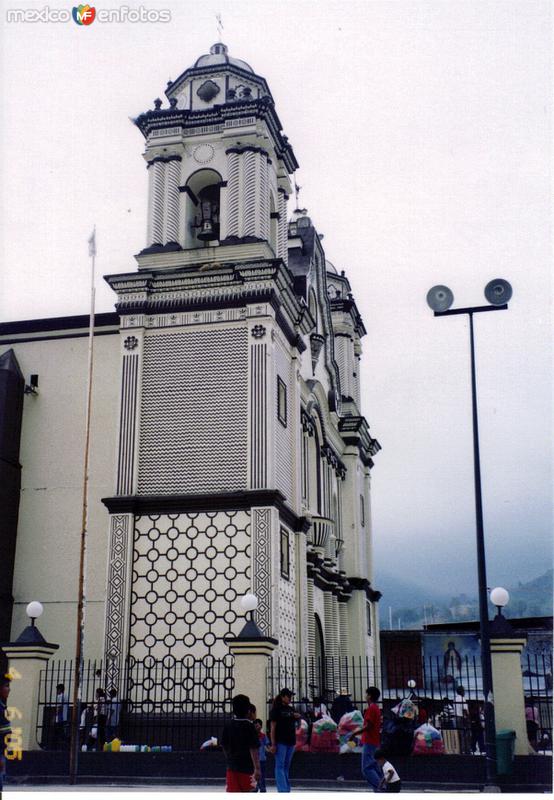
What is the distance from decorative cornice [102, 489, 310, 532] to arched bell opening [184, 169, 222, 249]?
23.5ft

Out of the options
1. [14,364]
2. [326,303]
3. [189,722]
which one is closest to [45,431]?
[14,364]

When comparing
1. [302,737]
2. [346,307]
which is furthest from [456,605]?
[302,737]

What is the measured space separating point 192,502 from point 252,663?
5.91 meters

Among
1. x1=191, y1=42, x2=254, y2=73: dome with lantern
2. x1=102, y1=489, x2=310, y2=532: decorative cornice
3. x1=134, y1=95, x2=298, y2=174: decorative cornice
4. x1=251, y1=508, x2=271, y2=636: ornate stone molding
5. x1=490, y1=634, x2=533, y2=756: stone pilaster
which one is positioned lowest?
x1=490, y1=634, x2=533, y2=756: stone pilaster

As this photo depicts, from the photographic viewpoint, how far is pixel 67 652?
23219 mm

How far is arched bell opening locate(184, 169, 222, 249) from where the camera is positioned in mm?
26484

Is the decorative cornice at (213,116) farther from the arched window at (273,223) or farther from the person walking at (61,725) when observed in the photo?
the person walking at (61,725)

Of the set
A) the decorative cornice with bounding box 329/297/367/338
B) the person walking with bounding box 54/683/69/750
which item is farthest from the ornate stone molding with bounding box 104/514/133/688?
the decorative cornice with bounding box 329/297/367/338

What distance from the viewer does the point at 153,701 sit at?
69.1ft

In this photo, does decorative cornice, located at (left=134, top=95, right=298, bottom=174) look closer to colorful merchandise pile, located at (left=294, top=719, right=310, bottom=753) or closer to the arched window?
the arched window

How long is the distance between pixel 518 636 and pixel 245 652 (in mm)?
4911

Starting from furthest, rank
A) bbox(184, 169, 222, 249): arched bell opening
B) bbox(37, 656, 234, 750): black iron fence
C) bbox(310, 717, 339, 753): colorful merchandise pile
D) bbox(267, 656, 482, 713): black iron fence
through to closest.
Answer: bbox(184, 169, 222, 249): arched bell opening → bbox(37, 656, 234, 750): black iron fence → bbox(267, 656, 482, 713): black iron fence → bbox(310, 717, 339, 753): colorful merchandise pile

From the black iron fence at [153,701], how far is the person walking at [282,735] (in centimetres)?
660

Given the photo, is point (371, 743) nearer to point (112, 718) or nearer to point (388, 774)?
point (388, 774)
